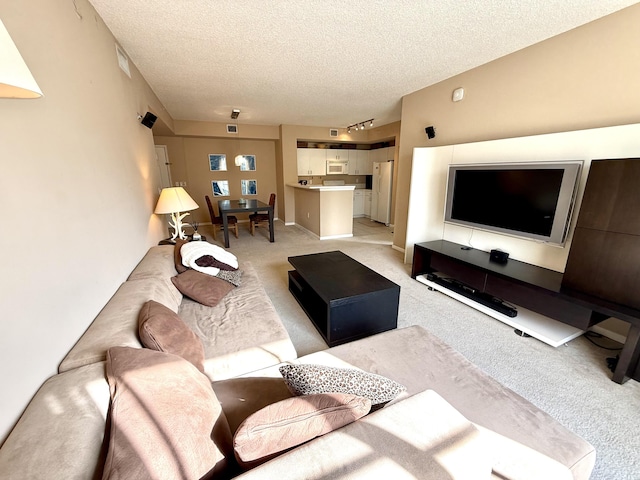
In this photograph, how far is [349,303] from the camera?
2107mm

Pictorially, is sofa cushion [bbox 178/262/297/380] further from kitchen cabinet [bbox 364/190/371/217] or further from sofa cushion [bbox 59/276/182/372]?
kitchen cabinet [bbox 364/190/371/217]

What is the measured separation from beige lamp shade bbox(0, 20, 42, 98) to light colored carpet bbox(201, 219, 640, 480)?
6.71ft

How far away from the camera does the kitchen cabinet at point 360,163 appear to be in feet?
25.6

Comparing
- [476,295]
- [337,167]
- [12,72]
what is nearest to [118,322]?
[12,72]

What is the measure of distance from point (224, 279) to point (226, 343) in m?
0.83

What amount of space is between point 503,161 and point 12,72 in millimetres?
3511

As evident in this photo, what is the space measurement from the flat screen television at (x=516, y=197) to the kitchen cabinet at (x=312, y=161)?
4.58 m

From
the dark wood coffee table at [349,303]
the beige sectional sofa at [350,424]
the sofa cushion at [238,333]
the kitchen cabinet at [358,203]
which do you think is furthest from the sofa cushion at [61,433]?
the kitchen cabinet at [358,203]

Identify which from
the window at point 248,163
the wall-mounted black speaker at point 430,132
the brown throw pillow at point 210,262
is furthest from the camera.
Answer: the window at point 248,163

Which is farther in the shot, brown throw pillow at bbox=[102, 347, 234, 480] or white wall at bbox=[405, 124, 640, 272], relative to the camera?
white wall at bbox=[405, 124, 640, 272]

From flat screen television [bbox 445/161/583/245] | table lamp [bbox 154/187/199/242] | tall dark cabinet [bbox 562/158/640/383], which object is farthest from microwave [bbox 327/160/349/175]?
tall dark cabinet [bbox 562/158/640/383]

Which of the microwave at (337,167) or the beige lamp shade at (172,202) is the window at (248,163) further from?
the beige lamp shade at (172,202)

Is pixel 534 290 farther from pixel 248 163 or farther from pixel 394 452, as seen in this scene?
pixel 248 163

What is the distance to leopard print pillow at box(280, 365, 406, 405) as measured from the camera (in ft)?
3.03
